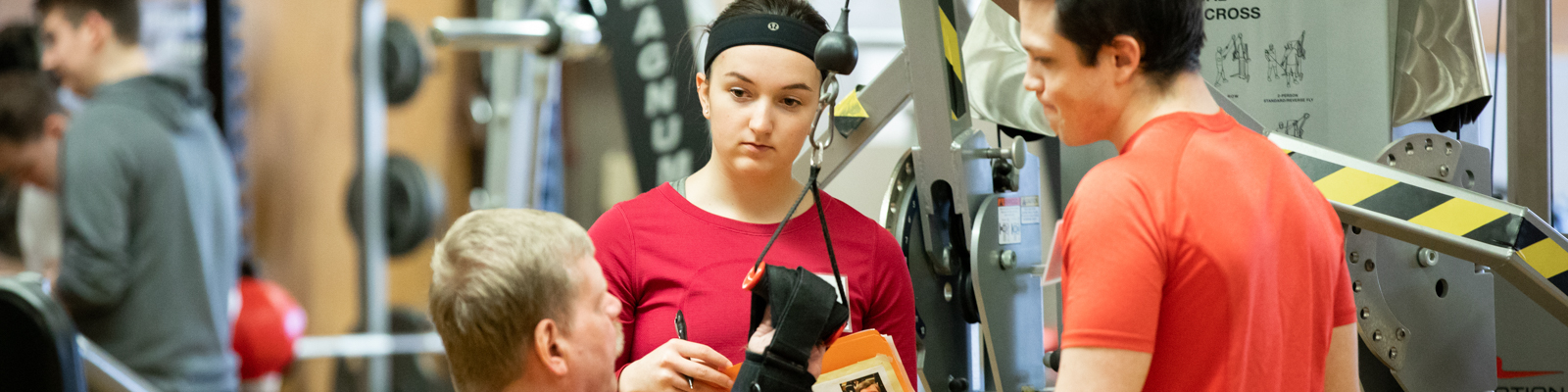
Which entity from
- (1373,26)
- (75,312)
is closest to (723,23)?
(75,312)

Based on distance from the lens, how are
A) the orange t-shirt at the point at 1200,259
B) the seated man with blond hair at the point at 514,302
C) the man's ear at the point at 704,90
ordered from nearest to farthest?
the orange t-shirt at the point at 1200,259
the seated man with blond hair at the point at 514,302
the man's ear at the point at 704,90

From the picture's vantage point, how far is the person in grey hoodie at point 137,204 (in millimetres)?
1762

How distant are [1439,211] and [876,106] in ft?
3.58

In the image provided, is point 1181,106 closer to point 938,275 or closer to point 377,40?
point 938,275

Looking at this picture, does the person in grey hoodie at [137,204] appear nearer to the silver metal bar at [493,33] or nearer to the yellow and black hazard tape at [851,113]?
the silver metal bar at [493,33]

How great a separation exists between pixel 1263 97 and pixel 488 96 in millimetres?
1877

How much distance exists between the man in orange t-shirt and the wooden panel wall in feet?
4.62

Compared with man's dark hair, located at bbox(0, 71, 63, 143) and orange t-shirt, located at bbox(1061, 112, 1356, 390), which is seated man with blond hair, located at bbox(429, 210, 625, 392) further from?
man's dark hair, located at bbox(0, 71, 63, 143)

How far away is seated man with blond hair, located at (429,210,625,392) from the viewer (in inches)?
47.7

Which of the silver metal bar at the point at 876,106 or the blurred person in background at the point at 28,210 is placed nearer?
the blurred person in background at the point at 28,210

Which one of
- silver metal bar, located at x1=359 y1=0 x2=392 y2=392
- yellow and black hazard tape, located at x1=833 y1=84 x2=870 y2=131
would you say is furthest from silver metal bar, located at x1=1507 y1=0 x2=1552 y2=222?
silver metal bar, located at x1=359 y1=0 x2=392 y2=392

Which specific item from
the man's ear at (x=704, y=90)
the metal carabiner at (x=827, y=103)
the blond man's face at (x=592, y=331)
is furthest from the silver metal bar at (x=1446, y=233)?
the blond man's face at (x=592, y=331)

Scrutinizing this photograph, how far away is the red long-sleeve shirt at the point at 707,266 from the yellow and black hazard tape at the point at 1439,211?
80cm

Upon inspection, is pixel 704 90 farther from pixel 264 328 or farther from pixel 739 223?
pixel 264 328
